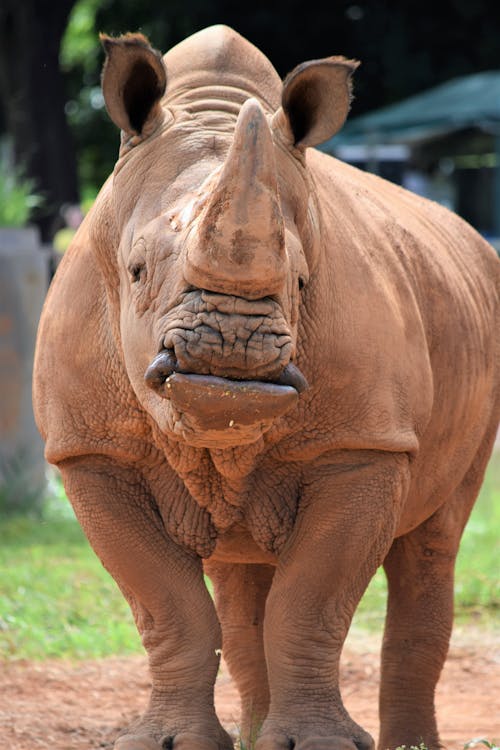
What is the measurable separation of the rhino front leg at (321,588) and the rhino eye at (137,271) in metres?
0.88

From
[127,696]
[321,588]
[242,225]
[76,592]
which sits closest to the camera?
[242,225]

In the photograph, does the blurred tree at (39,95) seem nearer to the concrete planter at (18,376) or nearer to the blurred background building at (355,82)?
the blurred background building at (355,82)

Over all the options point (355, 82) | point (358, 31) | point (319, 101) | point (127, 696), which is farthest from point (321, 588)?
point (358, 31)

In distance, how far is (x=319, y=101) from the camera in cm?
443

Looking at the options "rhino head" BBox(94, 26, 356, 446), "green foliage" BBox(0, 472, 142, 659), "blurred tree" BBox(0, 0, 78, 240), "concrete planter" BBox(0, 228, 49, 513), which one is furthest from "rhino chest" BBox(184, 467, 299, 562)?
"blurred tree" BBox(0, 0, 78, 240)

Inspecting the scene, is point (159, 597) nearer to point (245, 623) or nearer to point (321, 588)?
point (321, 588)

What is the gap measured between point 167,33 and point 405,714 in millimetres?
19963

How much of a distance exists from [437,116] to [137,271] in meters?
15.3

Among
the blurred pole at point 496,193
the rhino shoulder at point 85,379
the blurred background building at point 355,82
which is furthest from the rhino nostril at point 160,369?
the blurred pole at point 496,193

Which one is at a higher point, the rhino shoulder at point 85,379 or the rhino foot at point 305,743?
Answer: the rhino shoulder at point 85,379

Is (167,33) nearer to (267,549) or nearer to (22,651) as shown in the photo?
(22,651)

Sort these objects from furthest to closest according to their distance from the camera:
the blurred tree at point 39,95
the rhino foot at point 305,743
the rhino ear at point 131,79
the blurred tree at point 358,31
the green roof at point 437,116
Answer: the blurred tree at point 358,31 < the blurred tree at point 39,95 < the green roof at point 437,116 < the rhino foot at point 305,743 < the rhino ear at point 131,79

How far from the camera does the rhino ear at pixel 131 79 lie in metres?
4.39

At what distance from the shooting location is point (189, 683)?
480 centimetres
